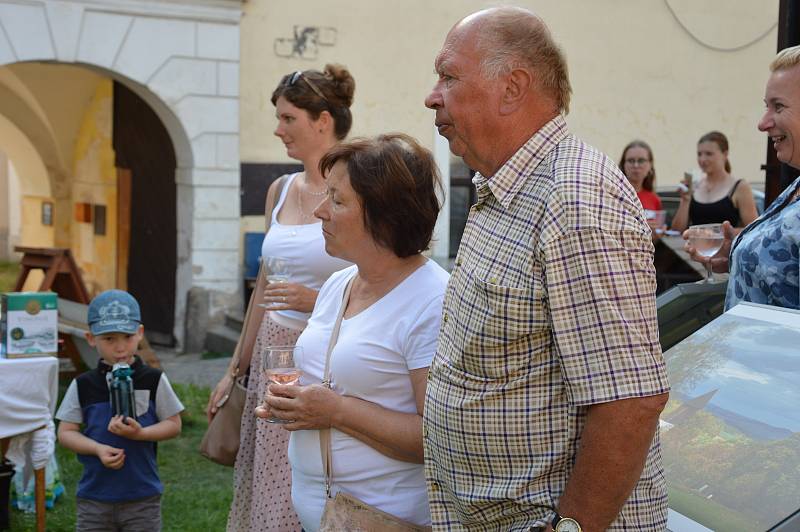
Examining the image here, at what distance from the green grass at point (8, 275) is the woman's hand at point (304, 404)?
15070 mm

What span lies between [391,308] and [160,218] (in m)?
9.19

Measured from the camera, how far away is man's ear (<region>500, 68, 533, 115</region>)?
196 cm

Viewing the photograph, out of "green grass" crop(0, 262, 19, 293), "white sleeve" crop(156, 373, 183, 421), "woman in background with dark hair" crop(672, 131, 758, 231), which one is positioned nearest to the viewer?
"white sleeve" crop(156, 373, 183, 421)

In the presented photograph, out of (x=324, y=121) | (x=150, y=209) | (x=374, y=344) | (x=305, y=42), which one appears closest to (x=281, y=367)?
(x=374, y=344)

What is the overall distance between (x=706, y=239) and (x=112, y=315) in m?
2.18

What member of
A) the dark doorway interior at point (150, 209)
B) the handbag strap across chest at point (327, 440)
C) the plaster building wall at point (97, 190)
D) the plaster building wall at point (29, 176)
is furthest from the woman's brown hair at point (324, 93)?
the plaster building wall at point (29, 176)

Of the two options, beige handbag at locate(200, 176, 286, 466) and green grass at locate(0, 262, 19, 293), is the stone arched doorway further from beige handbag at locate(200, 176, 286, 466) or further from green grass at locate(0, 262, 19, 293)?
green grass at locate(0, 262, 19, 293)

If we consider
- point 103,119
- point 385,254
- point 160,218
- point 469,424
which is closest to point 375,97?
point 160,218

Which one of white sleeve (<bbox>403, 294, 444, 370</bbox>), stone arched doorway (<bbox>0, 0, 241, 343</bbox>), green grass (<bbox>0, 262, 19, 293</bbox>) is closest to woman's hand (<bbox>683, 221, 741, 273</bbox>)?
white sleeve (<bbox>403, 294, 444, 370</bbox>)

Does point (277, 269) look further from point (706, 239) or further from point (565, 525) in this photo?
point (565, 525)

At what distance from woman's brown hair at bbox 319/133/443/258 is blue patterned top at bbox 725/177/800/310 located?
900mm

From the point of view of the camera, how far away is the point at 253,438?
3.59 m

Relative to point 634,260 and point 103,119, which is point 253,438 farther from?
point 103,119

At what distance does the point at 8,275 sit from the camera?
1888 cm
